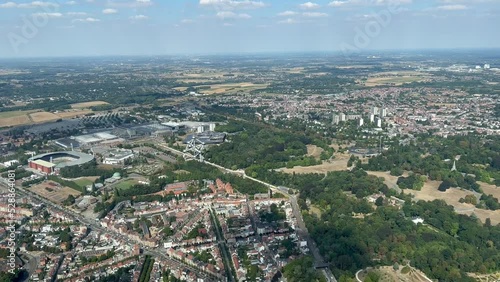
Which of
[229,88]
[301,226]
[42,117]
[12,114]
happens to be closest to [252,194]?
[301,226]

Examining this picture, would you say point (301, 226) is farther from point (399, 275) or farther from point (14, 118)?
point (14, 118)

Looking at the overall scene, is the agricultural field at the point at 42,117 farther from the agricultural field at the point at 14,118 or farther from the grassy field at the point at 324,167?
the grassy field at the point at 324,167

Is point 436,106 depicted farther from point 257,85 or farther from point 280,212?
point 280,212

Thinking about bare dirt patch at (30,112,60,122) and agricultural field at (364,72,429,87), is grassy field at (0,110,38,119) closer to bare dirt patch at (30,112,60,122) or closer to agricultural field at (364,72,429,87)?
bare dirt patch at (30,112,60,122)

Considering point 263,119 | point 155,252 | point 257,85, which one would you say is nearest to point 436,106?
point 263,119

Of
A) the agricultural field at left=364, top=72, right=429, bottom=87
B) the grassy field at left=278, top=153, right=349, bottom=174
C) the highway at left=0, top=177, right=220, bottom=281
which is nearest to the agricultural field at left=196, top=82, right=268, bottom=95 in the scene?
the agricultural field at left=364, top=72, right=429, bottom=87
